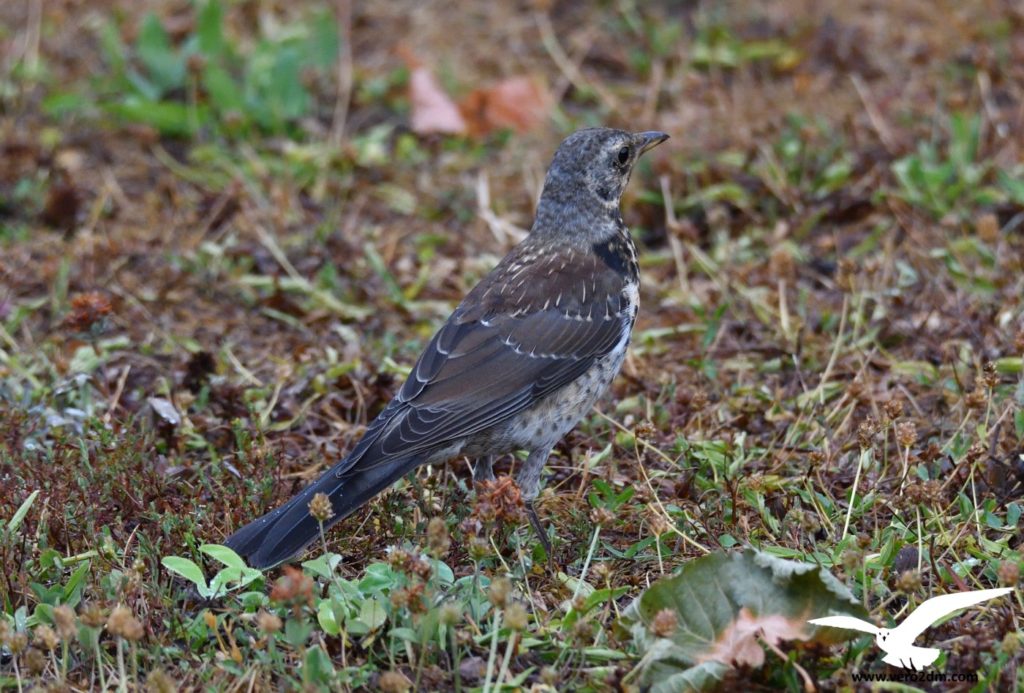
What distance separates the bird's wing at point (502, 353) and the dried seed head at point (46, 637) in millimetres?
1070

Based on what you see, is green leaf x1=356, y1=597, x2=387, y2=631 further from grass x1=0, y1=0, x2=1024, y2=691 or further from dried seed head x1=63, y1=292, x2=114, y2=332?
dried seed head x1=63, y1=292, x2=114, y2=332

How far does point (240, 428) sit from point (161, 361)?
115cm

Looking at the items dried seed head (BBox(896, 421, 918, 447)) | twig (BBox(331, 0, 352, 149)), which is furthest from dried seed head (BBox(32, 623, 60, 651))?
twig (BBox(331, 0, 352, 149))

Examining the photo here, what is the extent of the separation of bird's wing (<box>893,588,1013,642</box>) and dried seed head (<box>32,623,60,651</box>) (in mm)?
2269

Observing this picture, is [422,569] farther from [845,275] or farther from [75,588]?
[845,275]

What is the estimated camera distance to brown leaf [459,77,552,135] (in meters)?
7.97

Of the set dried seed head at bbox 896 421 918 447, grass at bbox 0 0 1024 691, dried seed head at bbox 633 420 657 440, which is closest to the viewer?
grass at bbox 0 0 1024 691

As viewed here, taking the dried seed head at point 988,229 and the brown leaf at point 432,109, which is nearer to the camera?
the dried seed head at point 988,229

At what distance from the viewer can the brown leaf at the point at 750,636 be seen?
138 inches

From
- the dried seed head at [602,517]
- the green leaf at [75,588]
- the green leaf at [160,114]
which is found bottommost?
the dried seed head at [602,517]

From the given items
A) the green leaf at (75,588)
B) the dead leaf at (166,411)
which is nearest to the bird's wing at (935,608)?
the green leaf at (75,588)

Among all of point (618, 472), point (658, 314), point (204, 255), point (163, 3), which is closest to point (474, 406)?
point (618, 472)

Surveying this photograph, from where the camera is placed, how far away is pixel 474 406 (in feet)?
15.1

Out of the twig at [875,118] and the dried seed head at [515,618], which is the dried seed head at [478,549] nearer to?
the dried seed head at [515,618]
